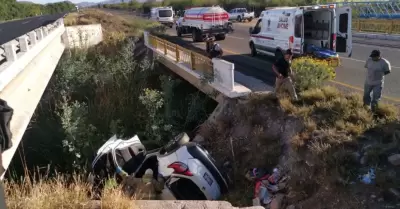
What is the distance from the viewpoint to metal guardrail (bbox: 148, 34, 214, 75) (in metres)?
12.2

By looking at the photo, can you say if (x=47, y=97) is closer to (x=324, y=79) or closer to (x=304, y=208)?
(x=324, y=79)

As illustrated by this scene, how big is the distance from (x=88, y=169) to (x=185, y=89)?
235 inches

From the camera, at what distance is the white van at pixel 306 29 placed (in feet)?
44.8

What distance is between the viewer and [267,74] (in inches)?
523

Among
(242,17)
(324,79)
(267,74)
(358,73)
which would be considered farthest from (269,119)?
(242,17)

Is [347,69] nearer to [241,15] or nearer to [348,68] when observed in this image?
[348,68]

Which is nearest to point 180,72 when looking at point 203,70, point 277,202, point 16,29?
point 203,70

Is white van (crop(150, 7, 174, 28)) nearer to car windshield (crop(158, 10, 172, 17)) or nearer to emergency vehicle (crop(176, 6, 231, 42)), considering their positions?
car windshield (crop(158, 10, 172, 17))

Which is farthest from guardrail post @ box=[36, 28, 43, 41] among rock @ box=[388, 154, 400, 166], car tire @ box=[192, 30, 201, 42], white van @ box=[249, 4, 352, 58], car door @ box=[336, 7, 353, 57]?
car tire @ box=[192, 30, 201, 42]

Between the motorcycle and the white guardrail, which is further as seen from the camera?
the motorcycle

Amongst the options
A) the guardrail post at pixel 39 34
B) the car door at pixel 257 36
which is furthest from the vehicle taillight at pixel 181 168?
the car door at pixel 257 36

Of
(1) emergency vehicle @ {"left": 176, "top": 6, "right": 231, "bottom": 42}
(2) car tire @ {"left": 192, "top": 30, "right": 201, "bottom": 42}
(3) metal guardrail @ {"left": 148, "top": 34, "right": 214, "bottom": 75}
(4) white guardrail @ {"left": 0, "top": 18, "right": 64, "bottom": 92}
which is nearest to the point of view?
(4) white guardrail @ {"left": 0, "top": 18, "right": 64, "bottom": 92}

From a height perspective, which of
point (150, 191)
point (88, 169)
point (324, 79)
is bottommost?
point (88, 169)

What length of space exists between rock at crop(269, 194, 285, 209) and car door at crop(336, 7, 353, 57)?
8.85m
